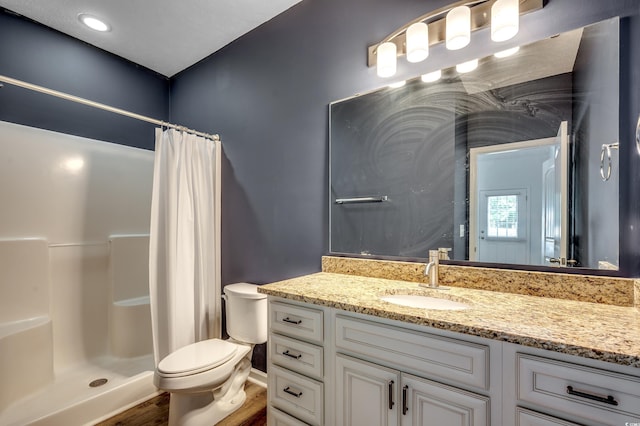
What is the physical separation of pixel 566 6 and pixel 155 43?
2.62 meters

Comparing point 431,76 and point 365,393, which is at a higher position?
point 431,76

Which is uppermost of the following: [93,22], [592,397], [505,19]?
[93,22]

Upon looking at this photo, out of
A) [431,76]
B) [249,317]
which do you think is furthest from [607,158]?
[249,317]

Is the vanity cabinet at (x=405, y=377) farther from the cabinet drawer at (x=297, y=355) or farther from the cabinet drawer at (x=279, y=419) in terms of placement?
the cabinet drawer at (x=279, y=419)

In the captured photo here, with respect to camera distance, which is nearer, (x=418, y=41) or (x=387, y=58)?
(x=418, y=41)

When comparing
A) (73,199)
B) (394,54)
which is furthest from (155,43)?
(394,54)

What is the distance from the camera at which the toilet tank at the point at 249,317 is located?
5.96 ft

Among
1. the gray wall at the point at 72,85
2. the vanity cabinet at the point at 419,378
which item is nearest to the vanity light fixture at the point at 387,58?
the vanity cabinet at the point at 419,378

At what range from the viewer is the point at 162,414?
5.82ft

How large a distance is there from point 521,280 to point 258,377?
1829 millimetres

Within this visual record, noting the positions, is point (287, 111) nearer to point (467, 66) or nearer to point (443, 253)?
point (467, 66)

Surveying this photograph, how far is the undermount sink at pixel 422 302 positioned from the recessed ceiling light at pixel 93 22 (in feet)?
8.65

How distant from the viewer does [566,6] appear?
45.8 inches

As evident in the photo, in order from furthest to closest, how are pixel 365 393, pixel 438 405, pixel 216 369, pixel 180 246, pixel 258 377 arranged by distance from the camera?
pixel 258 377
pixel 180 246
pixel 216 369
pixel 365 393
pixel 438 405
